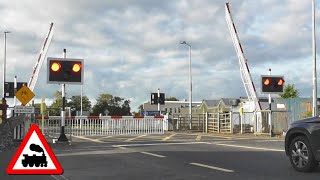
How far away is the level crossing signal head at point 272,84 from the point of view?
27309 mm

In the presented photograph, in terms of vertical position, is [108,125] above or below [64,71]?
below

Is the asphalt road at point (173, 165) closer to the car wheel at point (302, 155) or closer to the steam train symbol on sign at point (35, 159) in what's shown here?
the car wheel at point (302, 155)

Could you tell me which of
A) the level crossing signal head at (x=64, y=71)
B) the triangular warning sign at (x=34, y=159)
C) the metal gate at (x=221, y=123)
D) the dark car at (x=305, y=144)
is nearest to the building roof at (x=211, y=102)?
the metal gate at (x=221, y=123)

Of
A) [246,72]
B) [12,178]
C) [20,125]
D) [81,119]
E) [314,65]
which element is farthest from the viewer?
[246,72]

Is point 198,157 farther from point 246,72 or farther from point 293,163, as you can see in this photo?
point 246,72

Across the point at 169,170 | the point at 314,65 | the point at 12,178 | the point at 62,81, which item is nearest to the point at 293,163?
the point at 169,170

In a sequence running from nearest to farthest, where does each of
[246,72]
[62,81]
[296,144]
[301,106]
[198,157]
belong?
[296,144] < [198,157] < [62,81] < [246,72] < [301,106]

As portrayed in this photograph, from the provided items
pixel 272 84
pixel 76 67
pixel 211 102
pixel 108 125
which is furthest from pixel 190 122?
pixel 211 102

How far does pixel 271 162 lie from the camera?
13.2 m

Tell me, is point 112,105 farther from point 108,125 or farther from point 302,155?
point 302,155

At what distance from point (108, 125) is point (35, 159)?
25.3 m

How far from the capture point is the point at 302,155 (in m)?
11.2

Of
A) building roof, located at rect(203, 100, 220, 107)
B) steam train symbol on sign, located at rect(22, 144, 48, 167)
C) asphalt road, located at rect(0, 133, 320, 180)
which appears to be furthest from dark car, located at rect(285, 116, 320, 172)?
building roof, located at rect(203, 100, 220, 107)

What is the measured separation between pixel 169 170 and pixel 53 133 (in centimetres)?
1903
